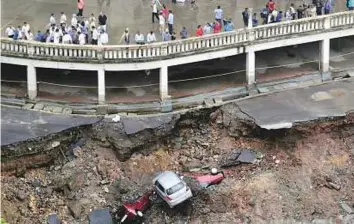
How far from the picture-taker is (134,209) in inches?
1826

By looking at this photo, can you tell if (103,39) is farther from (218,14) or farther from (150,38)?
(218,14)

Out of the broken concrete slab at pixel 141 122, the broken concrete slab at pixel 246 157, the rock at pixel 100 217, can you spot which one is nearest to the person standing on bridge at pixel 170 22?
the broken concrete slab at pixel 141 122

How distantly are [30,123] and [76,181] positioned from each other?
4.30m

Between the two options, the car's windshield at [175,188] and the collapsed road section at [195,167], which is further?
the collapsed road section at [195,167]

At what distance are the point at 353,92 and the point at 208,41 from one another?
352 inches

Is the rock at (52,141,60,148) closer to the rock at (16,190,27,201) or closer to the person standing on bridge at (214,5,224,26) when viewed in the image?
the rock at (16,190,27,201)

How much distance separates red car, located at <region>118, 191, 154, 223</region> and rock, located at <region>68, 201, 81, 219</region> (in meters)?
2.08

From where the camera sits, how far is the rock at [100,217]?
46.1m

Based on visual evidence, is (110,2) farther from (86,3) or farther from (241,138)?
(241,138)

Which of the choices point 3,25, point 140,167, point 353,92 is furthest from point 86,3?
point 353,92

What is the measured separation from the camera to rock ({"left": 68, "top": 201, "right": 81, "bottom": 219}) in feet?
152

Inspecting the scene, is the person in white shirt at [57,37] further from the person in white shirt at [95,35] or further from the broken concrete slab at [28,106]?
the broken concrete slab at [28,106]

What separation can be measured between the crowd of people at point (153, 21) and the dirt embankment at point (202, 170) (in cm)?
479

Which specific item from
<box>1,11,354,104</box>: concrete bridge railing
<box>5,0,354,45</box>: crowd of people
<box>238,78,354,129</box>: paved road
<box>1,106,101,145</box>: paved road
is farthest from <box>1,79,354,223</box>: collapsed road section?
<box>5,0,354,45</box>: crowd of people
